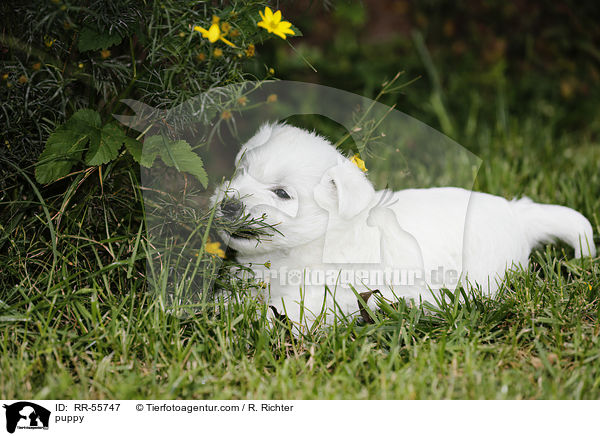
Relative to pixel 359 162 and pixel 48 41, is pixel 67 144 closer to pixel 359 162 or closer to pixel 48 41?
pixel 48 41

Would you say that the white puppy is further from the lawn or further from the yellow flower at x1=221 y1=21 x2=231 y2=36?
the yellow flower at x1=221 y1=21 x2=231 y2=36

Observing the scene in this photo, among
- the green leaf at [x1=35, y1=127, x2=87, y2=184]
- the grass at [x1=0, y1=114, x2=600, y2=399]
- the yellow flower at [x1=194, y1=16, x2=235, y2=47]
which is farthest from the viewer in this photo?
the green leaf at [x1=35, y1=127, x2=87, y2=184]

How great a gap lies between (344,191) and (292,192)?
0.73ft

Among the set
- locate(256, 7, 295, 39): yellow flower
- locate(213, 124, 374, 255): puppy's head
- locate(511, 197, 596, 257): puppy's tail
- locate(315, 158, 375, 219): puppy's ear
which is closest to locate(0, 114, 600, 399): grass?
locate(511, 197, 596, 257): puppy's tail

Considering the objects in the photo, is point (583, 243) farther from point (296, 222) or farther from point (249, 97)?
point (249, 97)

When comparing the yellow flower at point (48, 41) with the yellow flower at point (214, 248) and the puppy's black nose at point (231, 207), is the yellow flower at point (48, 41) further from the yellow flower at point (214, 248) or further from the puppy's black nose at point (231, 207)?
the yellow flower at point (214, 248)

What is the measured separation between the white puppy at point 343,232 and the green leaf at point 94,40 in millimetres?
714

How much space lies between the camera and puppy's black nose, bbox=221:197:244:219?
2.40 metres

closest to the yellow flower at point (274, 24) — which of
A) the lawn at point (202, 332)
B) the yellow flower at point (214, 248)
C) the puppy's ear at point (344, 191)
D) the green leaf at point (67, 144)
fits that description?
the lawn at point (202, 332)

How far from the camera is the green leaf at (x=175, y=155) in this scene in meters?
2.35

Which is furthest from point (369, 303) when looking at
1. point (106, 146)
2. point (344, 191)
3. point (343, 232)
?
point (106, 146)
